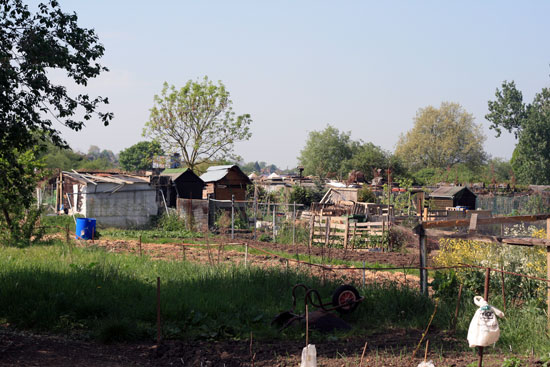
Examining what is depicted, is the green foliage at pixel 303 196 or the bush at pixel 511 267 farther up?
the green foliage at pixel 303 196

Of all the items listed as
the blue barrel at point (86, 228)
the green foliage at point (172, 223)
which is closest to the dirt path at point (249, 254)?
the blue barrel at point (86, 228)

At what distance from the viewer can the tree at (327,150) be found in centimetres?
7931

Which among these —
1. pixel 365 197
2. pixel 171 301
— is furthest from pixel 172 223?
pixel 171 301

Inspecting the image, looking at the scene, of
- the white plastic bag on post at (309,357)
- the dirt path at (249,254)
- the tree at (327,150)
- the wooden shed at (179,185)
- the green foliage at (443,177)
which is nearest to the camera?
the white plastic bag on post at (309,357)

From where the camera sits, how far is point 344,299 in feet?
31.5

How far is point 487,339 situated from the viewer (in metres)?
5.89

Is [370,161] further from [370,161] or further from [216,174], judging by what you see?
[216,174]

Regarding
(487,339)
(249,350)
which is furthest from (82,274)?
(487,339)

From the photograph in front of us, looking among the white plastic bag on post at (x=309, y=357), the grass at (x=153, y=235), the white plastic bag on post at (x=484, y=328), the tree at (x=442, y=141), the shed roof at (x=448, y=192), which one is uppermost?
the tree at (x=442, y=141)

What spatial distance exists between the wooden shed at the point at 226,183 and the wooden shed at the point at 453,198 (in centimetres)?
1411

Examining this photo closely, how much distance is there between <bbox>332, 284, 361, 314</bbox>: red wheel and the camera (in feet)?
31.2

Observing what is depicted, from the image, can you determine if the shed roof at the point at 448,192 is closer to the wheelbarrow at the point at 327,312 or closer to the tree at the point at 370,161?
the tree at the point at 370,161

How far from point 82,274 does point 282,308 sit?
4.38 meters

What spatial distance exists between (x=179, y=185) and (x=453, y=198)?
60.1 feet
